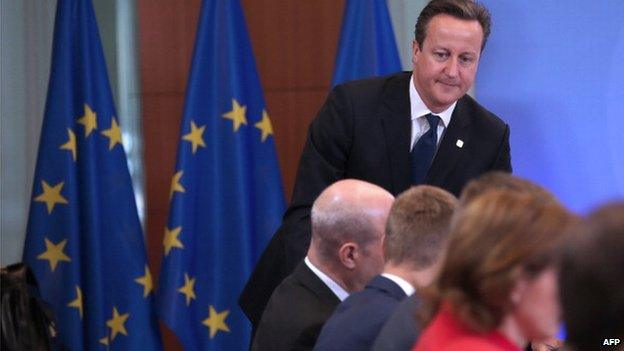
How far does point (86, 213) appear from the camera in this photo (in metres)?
4.88

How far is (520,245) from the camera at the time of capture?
1.64 metres

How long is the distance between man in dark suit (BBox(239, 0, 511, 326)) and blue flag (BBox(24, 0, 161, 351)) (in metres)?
1.44

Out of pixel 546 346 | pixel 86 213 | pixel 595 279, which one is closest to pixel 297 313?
pixel 546 346

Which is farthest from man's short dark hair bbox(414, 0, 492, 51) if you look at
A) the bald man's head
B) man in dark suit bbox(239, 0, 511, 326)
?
the bald man's head

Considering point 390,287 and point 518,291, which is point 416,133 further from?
point 518,291

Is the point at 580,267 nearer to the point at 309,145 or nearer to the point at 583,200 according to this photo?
the point at 309,145

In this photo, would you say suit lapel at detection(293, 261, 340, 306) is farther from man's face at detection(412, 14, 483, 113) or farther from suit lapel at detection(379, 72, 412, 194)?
man's face at detection(412, 14, 483, 113)

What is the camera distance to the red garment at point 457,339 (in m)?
1.66

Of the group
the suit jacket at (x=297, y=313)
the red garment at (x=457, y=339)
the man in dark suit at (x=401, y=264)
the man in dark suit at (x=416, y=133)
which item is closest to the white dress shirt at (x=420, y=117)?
the man in dark suit at (x=416, y=133)

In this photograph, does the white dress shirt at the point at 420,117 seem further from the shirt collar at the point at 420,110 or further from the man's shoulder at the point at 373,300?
the man's shoulder at the point at 373,300

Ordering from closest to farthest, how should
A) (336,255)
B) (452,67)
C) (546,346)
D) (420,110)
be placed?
(336,255)
(452,67)
(420,110)
(546,346)

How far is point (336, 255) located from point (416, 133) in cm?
83

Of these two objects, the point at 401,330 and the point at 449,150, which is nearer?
the point at 401,330

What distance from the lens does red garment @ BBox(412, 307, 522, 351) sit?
5.45 feet
